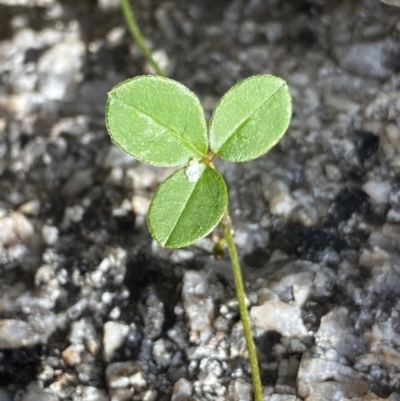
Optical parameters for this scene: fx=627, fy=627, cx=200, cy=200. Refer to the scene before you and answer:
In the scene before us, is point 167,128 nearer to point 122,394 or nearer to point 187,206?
point 187,206

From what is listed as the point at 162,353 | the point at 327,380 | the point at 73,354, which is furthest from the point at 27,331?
the point at 327,380

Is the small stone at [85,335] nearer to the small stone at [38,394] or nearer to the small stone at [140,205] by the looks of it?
the small stone at [38,394]

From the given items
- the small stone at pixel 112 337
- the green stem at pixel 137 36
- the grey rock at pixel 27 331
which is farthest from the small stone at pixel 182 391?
the green stem at pixel 137 36

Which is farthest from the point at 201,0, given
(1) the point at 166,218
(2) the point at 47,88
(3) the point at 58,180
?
(1) the point at 166,218

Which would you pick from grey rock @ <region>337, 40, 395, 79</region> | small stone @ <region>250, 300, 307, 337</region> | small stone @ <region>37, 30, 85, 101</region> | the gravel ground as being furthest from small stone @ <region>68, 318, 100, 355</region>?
grey rock @ <region>337, 40, 395, 79</region>

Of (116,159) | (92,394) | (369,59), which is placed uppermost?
(369,59)

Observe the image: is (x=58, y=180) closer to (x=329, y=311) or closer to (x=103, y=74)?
(x=103, y=74)
